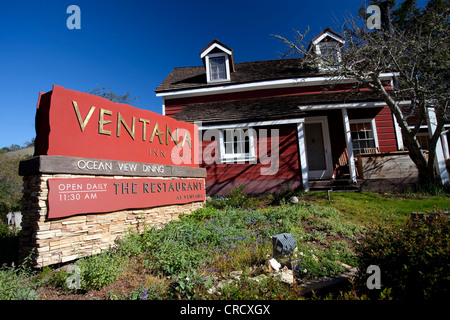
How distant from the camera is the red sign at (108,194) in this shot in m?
3.72

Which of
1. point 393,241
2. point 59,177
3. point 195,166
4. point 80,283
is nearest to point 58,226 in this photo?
point 59,177

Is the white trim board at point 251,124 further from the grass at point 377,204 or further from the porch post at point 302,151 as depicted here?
the grass at point 377,204

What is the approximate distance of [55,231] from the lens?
3648 mm

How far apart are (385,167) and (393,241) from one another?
8119 millimetres

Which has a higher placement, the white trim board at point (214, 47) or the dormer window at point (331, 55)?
the white trim board at point (214, 47)

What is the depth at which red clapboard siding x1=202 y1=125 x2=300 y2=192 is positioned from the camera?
987 centimetres

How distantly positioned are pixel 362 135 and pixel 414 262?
38.3ft

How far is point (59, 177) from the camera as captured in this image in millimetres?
3809

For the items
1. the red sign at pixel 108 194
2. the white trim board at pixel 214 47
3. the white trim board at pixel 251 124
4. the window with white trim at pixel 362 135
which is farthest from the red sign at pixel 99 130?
the window with white trim at pixel 362 135

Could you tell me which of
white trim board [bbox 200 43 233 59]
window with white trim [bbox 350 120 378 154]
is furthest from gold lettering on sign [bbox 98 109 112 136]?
window with white trim [bbox 350 120 378 154]

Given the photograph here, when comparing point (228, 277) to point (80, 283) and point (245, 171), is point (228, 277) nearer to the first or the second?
point (80, 283)

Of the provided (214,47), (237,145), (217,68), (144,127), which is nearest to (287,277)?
(144,127)

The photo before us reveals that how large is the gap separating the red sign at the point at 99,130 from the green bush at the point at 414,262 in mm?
4839

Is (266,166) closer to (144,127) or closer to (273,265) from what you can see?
(144,127)
